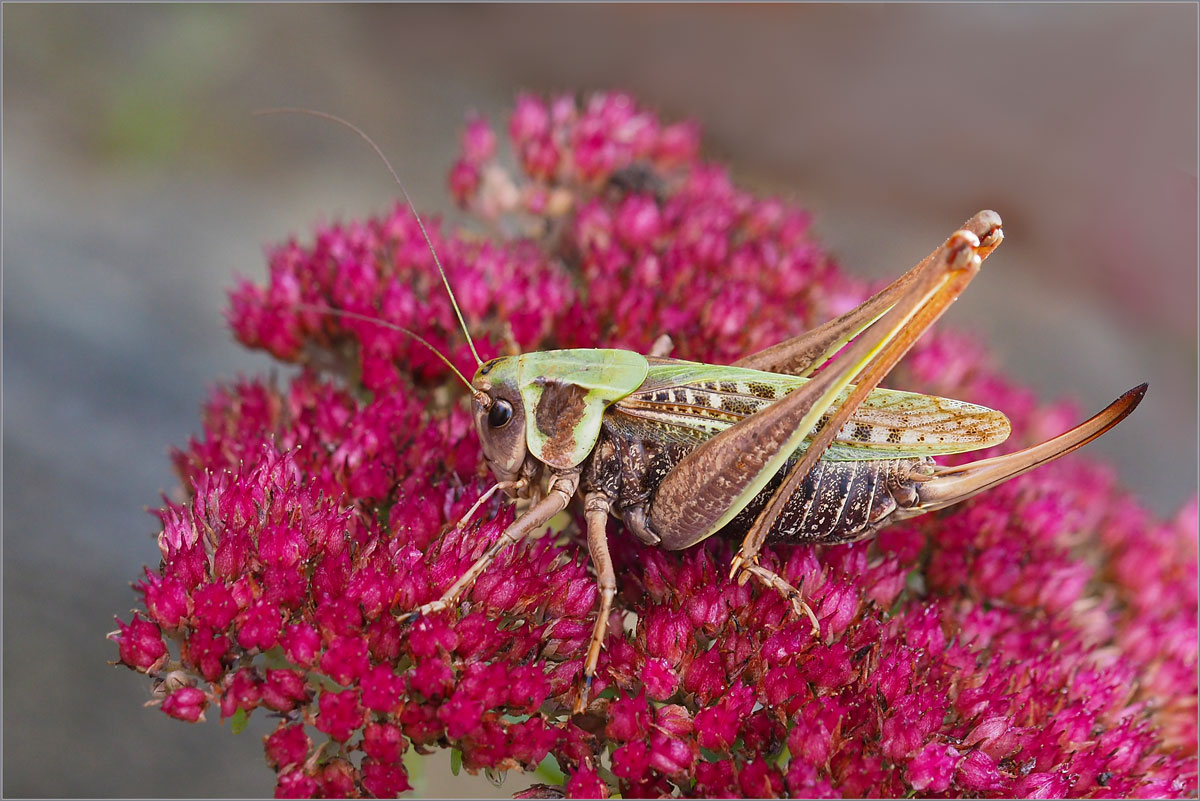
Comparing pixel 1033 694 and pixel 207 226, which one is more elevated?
pixel 207 226

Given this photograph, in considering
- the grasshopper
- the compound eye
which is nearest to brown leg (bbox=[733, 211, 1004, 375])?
the grasshopper

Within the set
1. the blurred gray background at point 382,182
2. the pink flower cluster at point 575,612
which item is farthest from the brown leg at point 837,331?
the blurred gray background at point 382,182

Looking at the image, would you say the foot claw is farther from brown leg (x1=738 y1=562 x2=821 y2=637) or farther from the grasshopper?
brown leg (x1=738 y1=562 x2=821 y2=637)

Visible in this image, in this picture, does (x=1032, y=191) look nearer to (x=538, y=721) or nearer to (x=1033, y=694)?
(x=1033, y=694)

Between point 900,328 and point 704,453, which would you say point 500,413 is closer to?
point 704,453

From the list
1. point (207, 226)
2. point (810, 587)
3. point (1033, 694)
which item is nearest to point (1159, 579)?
point (1033, 694)
